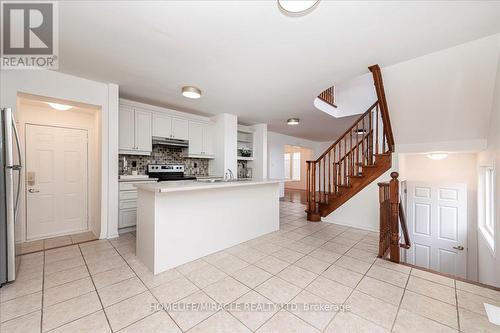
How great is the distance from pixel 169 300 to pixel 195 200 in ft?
3.71

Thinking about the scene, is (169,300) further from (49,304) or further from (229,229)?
(229,229)

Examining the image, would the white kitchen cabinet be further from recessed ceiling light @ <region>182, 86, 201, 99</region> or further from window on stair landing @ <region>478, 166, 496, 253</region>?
window on stair landing @ <region>478, 166, 496, 253</region>

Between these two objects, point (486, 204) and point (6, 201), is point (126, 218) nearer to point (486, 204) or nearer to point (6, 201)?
point (6, 201)

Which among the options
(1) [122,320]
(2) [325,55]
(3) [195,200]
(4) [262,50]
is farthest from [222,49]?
(1) [122,320]

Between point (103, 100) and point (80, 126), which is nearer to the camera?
point (103, 100)

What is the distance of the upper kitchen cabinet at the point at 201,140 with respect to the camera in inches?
193

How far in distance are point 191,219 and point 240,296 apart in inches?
44.4

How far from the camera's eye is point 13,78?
2.57 meters

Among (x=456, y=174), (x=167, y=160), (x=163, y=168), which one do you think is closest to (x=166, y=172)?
(x=163, y=168)

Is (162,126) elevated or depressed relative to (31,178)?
elevated

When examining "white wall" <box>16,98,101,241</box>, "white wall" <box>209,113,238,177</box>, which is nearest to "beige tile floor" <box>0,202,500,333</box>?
"white wall" <box>16,98,101,241</box>

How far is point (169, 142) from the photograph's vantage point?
4516 mm

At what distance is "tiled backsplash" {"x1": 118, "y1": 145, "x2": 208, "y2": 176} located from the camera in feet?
14.0

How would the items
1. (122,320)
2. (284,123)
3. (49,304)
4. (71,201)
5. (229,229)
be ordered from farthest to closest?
1. (284,123)
2. (71,201)
3. (229,229)
4. (49,304)
5. (122,320)
